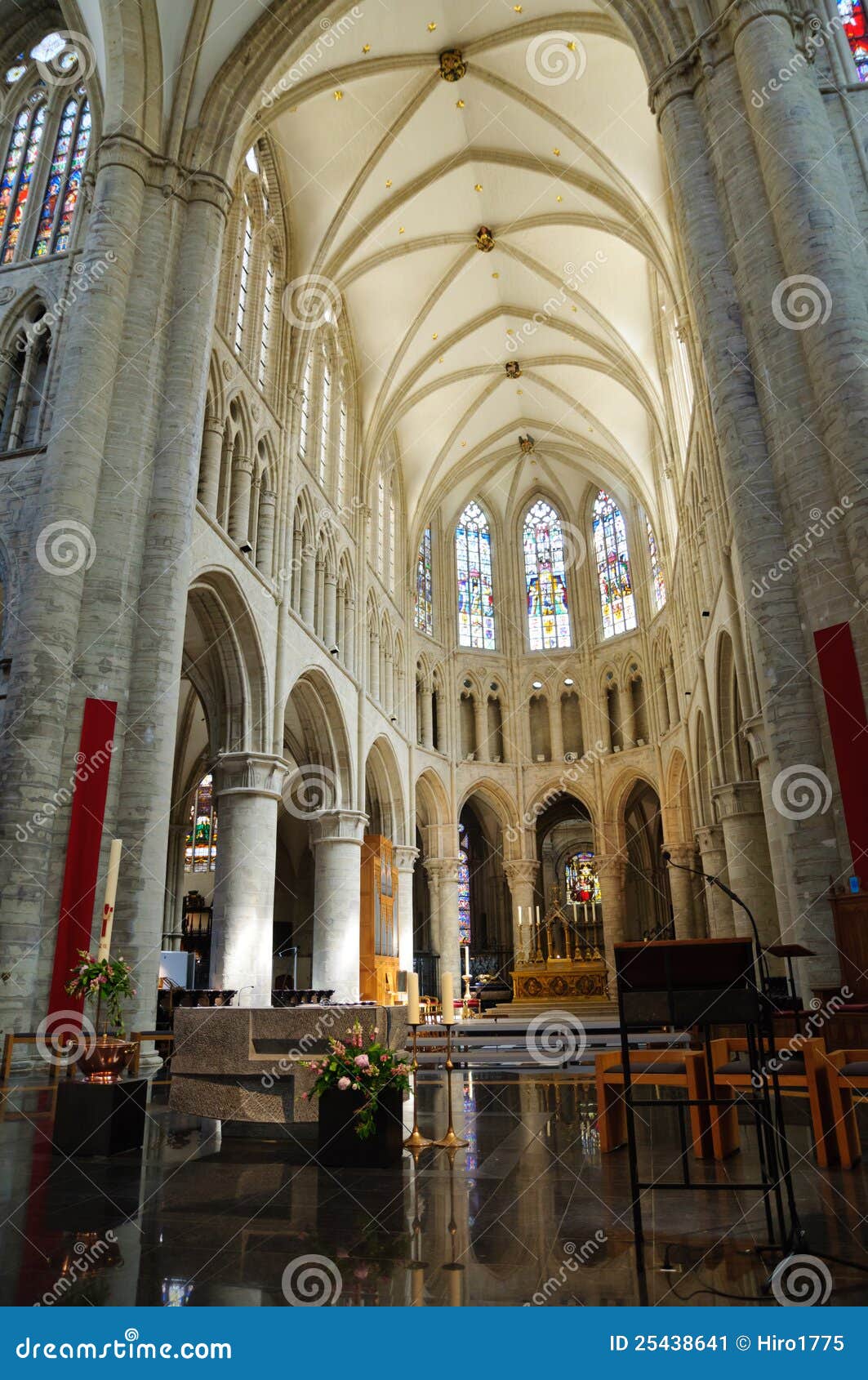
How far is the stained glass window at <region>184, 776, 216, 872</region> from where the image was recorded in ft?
95.8

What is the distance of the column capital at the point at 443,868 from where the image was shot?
2978 cm

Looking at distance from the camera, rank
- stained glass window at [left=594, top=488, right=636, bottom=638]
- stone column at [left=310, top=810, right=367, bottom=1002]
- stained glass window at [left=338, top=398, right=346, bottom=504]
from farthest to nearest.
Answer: stained glass window at [left=594, top=488, right=636, bottom=638]
stained glass window at [left=338, top=398, right=346, bottom=504]
stone column at [left=310, top=810, right=367, bottom=1002]

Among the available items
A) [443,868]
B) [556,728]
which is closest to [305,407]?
[556,728]

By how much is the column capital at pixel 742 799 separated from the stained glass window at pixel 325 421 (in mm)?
11826

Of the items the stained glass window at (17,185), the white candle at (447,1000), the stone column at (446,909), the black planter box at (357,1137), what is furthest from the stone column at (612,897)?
the black planter box at (357,1137)

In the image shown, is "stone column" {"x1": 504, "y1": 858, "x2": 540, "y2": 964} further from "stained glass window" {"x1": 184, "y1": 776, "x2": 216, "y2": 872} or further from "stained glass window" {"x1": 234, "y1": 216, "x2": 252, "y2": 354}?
"stained glass window" {"x1": 234, "y1": 216, "x2": 252, "y2": 354}

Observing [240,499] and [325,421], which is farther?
[325,421]

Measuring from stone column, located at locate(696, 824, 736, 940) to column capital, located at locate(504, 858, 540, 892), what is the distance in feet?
25.4

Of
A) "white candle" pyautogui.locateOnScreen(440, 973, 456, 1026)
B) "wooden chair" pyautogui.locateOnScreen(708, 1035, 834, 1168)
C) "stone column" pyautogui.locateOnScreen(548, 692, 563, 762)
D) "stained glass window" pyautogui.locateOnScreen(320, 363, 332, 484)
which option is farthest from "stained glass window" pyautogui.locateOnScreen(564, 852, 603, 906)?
"wooden chair" pyautogui.locateOnScreen(708, 1035, 834, 1168)

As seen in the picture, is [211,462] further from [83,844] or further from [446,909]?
[446,909]

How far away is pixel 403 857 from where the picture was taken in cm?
2617

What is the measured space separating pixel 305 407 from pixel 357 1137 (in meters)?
18.6

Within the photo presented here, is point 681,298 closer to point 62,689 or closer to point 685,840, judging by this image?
point 62,689

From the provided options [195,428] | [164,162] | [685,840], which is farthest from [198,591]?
[685,840]
